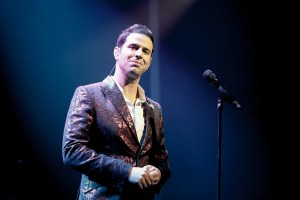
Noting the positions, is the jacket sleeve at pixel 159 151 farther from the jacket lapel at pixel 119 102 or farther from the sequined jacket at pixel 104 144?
the jacket lapel at pixel 119 102

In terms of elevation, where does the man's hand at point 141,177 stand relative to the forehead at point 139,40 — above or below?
below

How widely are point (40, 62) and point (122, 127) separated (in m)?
1.66

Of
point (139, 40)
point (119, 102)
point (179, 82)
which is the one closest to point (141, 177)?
point (119, 102)

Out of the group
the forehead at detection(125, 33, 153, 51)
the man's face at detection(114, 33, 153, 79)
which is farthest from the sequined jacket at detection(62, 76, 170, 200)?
the forehead at detection(125, 33, 153, 51)

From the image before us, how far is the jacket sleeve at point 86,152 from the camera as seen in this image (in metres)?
1.52

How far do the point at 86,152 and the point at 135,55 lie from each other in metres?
0.66

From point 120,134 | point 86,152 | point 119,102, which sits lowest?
point 86,152

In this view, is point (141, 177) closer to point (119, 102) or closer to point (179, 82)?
point (119, 102)

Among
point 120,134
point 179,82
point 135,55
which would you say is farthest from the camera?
point 179,82

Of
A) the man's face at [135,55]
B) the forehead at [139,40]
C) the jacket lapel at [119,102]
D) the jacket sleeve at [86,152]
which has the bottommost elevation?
the jacket sleeve at [86,152]

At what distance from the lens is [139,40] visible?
6.40ft

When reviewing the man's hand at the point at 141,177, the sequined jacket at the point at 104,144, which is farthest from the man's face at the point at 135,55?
the man's hand at the point at 141,177

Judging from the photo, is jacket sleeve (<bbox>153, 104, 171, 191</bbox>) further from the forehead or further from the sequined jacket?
the forehead

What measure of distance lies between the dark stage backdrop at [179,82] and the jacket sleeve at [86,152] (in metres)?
1.42
